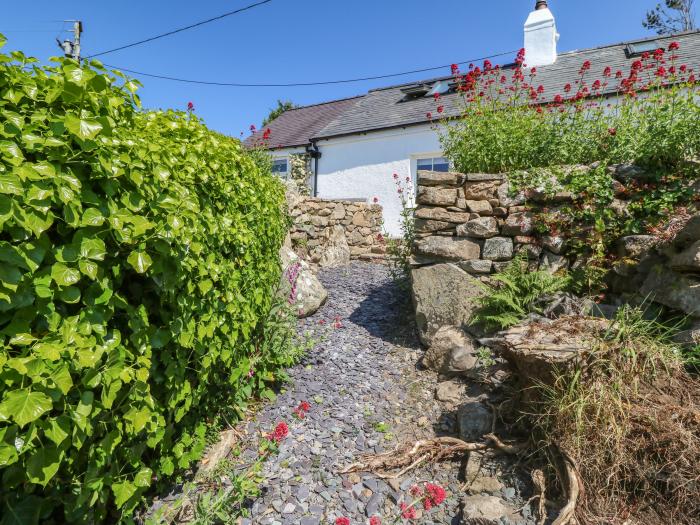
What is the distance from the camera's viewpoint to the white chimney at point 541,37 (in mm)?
11469

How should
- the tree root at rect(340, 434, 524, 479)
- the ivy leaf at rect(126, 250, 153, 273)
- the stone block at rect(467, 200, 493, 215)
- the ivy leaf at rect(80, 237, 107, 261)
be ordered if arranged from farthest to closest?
the stone block at rect(467, 200, 493, 215) → the tree root at rect(340, 434, 524, 479) → the ivy leaf at rect(126, 250, 153, 273) → the ivy leaf at rect(80, 237, 107, 261)

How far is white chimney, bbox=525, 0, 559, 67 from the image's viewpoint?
1147 cm

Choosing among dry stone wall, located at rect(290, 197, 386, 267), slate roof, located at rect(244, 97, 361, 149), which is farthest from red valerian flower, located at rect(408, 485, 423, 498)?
slate roof, located at rect(244, 97, 361, 149)

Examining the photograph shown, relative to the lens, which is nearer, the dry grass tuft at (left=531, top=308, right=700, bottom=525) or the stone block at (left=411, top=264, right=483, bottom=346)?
the dry grass tuft at (left=531, top=308, right=700, bottom=525)

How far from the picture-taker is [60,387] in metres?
1.26

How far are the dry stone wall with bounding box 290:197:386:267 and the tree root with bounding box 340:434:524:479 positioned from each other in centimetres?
453

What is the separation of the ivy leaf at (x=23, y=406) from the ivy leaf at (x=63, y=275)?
1.08ft

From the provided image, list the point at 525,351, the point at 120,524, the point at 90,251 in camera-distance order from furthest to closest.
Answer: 1. the point at 525,351
2. the point at 120,524
3. the point at 90,251

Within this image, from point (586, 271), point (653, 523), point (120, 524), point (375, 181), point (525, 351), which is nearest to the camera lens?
point (120, 524)

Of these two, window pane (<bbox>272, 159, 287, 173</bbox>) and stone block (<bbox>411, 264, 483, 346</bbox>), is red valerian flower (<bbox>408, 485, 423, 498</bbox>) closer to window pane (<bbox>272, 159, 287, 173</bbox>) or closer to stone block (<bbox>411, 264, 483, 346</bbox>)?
stone block (<bbox>411, 264, 483, 346</bbox>)

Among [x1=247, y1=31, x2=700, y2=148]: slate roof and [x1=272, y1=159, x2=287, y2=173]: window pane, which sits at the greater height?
[x1=247, y1=31, x2=700, y2=148]: slate roof

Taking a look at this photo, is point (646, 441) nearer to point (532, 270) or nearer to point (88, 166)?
point (532, 270)

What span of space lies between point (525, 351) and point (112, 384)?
2.32m

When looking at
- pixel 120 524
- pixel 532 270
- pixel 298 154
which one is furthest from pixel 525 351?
pixel 298 154
